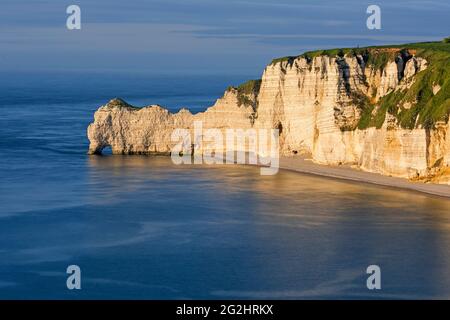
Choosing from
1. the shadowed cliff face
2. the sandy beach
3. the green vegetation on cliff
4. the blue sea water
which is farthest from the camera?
the green vegetation on cliff

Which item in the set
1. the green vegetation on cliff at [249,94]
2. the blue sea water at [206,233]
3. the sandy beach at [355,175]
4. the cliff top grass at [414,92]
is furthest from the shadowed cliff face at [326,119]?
the blue sea water at [206,233]

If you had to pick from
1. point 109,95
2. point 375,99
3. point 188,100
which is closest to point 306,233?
point 375,99

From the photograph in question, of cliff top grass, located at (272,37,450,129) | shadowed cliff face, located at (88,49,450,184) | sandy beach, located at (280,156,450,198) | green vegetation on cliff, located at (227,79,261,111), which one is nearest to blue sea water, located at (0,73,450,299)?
sandy beach, located at (280,156,450,198)

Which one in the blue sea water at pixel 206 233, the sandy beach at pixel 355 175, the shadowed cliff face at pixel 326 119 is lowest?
the blue sea water at pixel 206 233

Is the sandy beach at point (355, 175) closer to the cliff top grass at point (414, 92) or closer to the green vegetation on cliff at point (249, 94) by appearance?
the cliff top grass at point (414, 92)

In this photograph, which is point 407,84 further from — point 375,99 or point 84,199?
point 84,199

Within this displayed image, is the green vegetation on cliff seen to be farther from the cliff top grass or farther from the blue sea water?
the blue sea water
